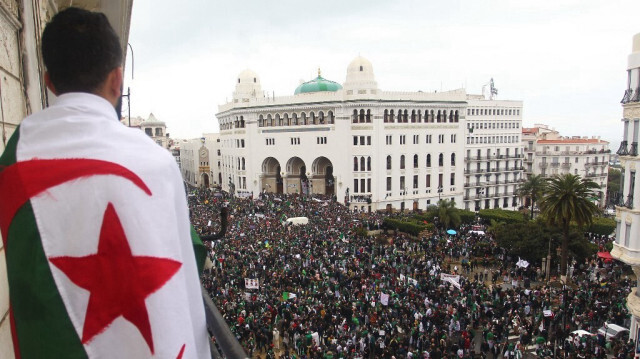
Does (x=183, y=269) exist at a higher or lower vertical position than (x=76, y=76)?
lower

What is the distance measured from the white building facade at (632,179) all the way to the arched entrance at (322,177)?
39095 millimetres

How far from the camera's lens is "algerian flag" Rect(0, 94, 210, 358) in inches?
57.0

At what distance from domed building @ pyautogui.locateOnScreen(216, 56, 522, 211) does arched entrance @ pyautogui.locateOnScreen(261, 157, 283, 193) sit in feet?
0.41

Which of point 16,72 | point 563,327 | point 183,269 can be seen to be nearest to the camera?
point 183,269

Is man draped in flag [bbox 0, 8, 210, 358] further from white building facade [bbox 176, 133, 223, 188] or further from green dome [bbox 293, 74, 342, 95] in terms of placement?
white building facade [bbox 176, 133, 223, 188]

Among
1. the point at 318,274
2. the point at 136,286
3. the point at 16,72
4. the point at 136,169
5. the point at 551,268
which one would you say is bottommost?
the point at 551,268

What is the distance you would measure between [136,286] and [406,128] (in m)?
Answer: 55.5

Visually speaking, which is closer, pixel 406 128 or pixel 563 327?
pixel 563 327

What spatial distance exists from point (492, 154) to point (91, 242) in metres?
66.0

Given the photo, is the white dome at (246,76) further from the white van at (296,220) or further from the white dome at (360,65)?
the white van at (296,220)

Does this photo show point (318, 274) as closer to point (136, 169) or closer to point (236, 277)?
point (236, 277)

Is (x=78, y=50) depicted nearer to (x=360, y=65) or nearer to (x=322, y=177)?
(x=360, y=65)

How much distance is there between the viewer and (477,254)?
99.1 feet

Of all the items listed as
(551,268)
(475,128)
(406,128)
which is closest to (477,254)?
(551,268)
